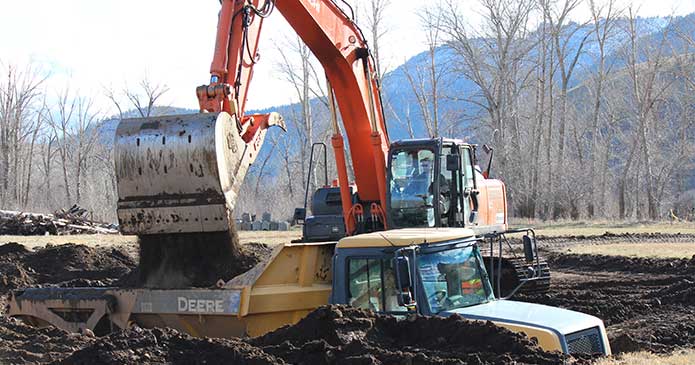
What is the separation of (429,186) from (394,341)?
624cm

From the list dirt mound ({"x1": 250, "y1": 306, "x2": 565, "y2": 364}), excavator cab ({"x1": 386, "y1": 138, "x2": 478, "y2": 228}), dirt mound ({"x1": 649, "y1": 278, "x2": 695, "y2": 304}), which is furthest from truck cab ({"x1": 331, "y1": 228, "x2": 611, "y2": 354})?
dirt mound ({"x1": 649, "y1": 278, "x2": 695, "y2": 304})

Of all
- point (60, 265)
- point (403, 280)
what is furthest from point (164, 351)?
point (60, 265)

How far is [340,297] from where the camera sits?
29.2 ft

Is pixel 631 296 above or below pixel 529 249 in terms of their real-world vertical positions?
below

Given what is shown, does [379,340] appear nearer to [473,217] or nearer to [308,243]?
[308,243]

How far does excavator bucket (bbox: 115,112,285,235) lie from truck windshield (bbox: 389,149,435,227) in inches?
155

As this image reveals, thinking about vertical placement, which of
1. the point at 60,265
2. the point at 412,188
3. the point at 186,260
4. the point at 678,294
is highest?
the point at 412,188

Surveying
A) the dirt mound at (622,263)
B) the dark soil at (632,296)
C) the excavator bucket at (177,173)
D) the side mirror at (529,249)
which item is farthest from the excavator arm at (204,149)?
the dirt mound at (622,263)

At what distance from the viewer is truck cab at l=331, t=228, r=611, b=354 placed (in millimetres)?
8031

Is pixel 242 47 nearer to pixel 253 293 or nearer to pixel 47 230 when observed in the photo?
pixel 253 293

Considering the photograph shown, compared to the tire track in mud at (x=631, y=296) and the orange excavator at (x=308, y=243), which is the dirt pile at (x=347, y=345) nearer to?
the orange excavator at (x=308, y=243)

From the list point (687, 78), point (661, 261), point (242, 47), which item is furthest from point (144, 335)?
point (687, 78)

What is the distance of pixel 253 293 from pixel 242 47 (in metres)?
→ 3.63

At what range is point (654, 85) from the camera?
49.8m
